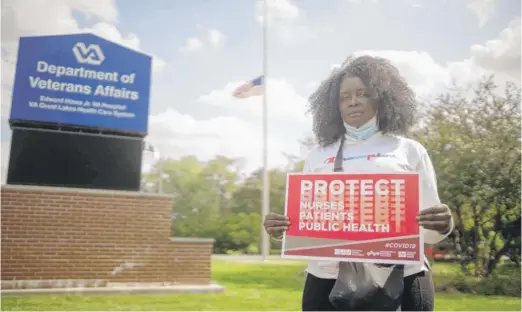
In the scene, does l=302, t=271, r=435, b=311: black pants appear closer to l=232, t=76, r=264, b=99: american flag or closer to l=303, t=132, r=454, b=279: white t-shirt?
l=303, t=132, r=454, b=279: white t-shirt

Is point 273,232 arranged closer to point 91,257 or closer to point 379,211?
point 379,211

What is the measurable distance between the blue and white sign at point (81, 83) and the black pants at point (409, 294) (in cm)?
716

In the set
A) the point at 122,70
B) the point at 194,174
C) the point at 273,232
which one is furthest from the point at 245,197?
the point at 273,232

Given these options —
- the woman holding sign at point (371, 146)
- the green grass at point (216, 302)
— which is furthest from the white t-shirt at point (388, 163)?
the green grass at point (216, 302)

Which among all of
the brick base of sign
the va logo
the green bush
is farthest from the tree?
the va logo

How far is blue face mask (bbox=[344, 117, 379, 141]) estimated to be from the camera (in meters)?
1.94

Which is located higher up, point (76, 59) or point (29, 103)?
point (76, 59)

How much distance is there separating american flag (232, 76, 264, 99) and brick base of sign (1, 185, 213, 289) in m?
7.39

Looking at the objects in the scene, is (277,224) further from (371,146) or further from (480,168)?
(480,168)

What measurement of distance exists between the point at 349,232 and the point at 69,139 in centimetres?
725

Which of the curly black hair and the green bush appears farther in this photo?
the green bush

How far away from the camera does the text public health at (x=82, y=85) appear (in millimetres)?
8125

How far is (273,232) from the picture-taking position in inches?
74.4

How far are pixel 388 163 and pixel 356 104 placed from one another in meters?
0.30
